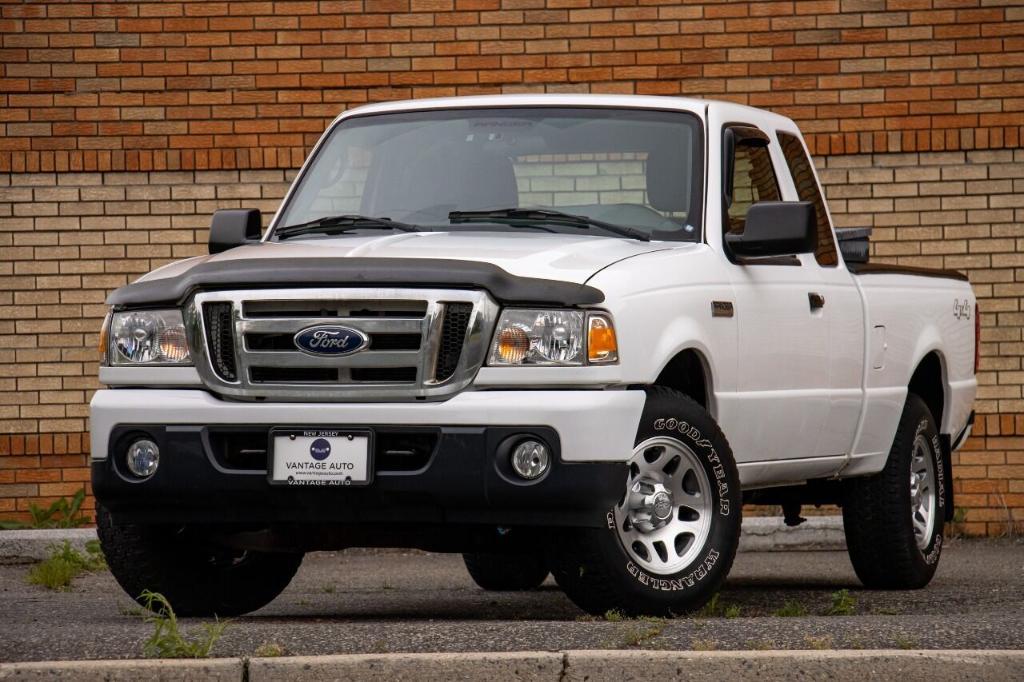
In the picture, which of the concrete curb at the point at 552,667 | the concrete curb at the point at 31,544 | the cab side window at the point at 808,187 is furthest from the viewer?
the concrete curb at the point at 31,544

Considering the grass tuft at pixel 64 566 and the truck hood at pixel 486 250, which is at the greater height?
the truck hood at pixel 486 250

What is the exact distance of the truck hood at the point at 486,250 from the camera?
6.09 metres

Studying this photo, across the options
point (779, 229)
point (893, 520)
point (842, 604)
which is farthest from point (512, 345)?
point (893, 520)

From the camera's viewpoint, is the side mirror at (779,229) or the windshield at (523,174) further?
the windshield at (523,174)

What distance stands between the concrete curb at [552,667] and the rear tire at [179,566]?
1564 millimetres

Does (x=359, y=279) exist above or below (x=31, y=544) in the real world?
above

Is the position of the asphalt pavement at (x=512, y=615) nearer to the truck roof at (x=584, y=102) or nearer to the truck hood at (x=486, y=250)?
the truck hood at (x=486, y=250)

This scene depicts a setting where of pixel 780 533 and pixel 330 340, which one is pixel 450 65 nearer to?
pixel 780 533

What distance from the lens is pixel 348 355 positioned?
6.04m

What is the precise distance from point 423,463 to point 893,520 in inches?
126

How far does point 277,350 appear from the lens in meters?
6.12

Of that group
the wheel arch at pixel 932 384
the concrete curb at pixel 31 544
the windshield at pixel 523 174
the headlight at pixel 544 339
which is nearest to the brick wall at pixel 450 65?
the concrete curb at pixel 31 544

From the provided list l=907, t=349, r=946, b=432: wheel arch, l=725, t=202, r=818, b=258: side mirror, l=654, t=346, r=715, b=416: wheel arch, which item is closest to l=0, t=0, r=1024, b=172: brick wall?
l=907, t=349, r=946, b=432: wheel arch

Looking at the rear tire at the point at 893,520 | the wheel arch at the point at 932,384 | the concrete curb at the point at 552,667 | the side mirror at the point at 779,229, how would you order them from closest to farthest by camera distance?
1. the concrete curb at the point at 552,667
2. the side mirror at the point at 779,229
3. the rear tire at the point at 893,520
4. the wheel arch at the point at 932,384
